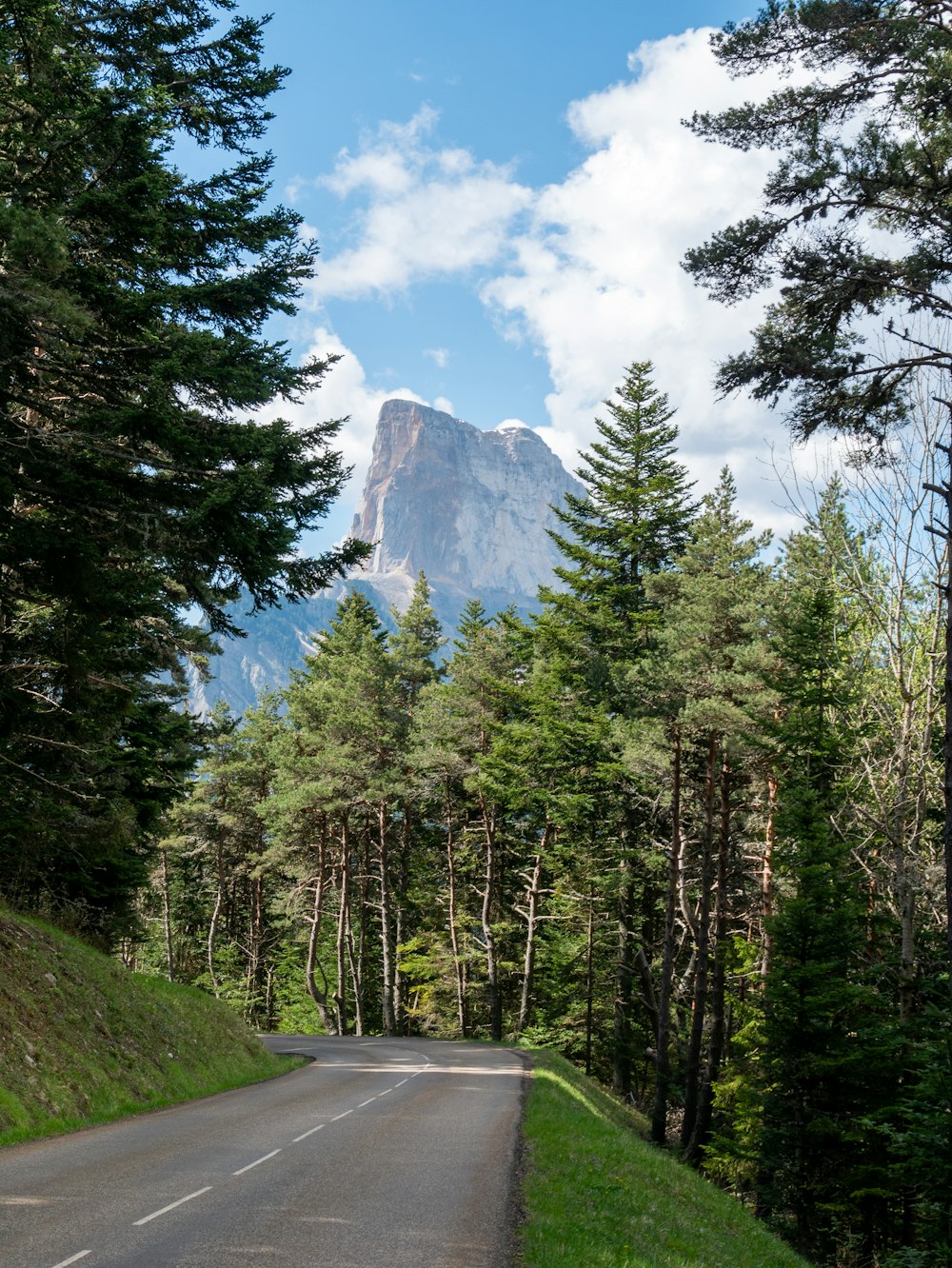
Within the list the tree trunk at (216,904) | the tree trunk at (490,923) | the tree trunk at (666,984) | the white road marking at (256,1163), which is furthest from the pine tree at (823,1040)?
the tree trunk at (216,904)

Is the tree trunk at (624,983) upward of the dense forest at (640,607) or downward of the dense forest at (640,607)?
downward

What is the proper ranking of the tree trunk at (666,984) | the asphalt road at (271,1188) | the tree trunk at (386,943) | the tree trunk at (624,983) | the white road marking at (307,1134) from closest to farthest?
the asphalt road at (271,1188) < the white road marking at (307,1134) < the tree trunk at (666,984) < the tree trunk at (624,983) < the tree trunk at (386,943)

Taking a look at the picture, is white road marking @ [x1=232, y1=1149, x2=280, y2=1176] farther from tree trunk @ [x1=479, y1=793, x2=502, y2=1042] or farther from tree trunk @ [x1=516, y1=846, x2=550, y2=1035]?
tree trunk @ [x1=479, y1=793, x2=502, y2=1042]

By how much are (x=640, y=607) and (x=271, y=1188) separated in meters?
27.6

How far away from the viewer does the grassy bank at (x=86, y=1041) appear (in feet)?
44.4

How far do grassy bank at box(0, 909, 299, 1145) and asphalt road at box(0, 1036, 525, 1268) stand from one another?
27.3 inches

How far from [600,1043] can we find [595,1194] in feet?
96.4

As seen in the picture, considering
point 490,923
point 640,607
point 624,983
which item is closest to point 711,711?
point 640,607

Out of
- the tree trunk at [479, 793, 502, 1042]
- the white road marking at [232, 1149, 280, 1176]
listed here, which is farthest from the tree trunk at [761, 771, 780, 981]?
the white road marking at [232, 1149, 280, 1176]

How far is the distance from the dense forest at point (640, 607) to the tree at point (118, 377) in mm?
67

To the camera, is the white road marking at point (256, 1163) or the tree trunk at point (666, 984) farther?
the tree trunk at point (666, 984)

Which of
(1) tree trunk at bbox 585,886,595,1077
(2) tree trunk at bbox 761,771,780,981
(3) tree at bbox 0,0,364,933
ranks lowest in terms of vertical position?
(1) tree trunk at bbox 585,886,595,1077

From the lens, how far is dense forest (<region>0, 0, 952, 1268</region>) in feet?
40.2

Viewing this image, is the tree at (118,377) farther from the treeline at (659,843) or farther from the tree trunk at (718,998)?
the tree trunk at (718,998)
